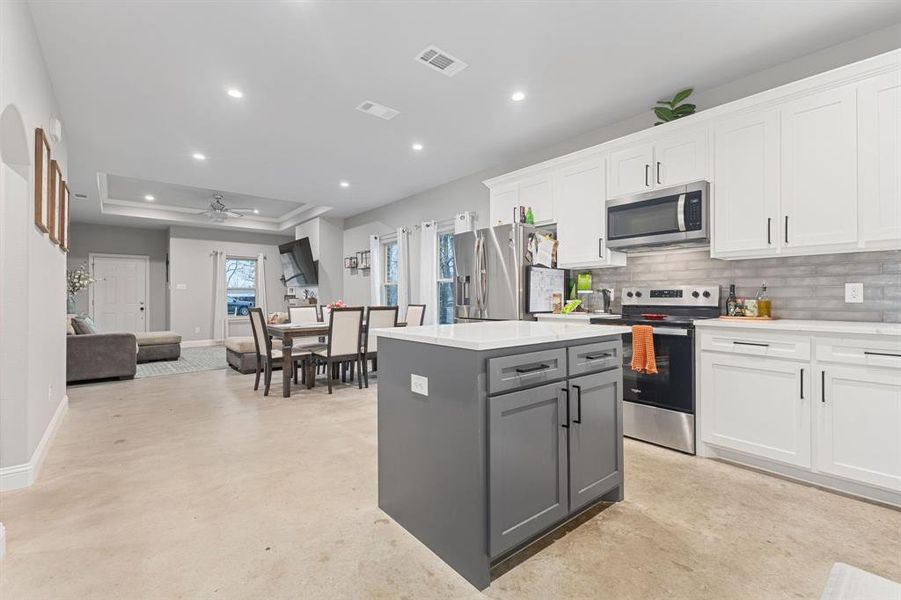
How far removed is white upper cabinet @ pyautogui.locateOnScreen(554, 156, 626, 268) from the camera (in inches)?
150

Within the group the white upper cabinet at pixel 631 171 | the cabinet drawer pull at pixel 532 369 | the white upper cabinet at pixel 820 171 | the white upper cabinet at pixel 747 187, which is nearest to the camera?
the cabinet drawer pull at pixel 532 369

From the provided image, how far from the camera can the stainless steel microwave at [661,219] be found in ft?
10.2

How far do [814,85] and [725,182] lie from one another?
2.29 feet

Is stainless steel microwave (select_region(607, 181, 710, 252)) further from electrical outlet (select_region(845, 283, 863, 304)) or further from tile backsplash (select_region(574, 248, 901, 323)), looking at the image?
electrical outlet (select_region(845, 283, 863, 304))

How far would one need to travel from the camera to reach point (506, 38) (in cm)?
282

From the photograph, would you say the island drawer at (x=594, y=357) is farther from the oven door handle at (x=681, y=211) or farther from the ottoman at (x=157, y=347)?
the ottoman at (x=157, y=347)

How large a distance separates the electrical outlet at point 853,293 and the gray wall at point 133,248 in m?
11.4

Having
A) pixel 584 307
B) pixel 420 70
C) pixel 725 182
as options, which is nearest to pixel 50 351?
pixel 420 70

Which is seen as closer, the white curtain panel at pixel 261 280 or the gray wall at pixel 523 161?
the gray wall at pixel 523 161

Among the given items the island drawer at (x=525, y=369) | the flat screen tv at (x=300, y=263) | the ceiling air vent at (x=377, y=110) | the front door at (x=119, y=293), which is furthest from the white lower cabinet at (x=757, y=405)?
the front door at (x=119, y=293)

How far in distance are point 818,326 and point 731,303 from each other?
0.80 meters

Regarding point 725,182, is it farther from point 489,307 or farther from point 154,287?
point 154,287

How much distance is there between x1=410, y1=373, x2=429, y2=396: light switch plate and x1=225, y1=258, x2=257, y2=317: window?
9.34 meters

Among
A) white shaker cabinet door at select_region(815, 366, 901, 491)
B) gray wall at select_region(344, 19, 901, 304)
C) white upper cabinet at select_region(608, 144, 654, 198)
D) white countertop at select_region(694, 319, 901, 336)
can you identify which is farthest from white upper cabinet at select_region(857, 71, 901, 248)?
white upper cabinet at select_region(608, 144, 654, 198)
